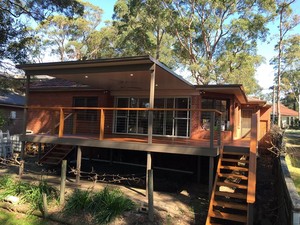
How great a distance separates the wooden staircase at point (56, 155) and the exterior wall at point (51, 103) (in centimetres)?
259

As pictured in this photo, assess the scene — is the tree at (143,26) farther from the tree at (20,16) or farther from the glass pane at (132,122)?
the glass pane at (132,122)

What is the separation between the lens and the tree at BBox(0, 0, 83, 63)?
50.4 feet

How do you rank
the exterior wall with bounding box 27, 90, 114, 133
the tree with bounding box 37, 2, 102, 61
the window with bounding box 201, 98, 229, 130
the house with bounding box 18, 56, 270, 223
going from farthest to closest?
the tree with bounding box 37, 2, 102, 61 → the exterior wall with bounding box 27, 90, 114, 133 → the window with bounding box 201, 98, 229, 130 → the house with bounding box 18, 56, 270, 223

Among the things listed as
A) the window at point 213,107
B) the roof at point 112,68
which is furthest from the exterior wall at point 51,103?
the window at point 213,107

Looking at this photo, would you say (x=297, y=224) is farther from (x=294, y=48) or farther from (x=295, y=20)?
(x=294, y=48)

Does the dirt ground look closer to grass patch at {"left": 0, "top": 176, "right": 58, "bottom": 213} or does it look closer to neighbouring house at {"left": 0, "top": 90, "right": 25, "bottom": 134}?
grass patch at {"left": 0, "top": 176, "right": 58, "bottom": 213}

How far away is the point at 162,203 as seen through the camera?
8047 millimetres

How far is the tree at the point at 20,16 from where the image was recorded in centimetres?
1536

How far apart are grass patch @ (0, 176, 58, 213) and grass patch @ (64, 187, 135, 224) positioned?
2.36ft

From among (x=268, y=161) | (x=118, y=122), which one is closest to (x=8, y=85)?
(x=118, y=122)

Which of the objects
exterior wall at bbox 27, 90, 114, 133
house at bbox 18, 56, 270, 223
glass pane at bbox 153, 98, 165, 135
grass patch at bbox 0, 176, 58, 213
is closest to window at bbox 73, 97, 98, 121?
house at bbox 18, 56, 270, 223

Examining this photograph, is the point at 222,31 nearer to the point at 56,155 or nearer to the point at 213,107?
the point at 213,107

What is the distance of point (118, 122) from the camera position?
15.4m

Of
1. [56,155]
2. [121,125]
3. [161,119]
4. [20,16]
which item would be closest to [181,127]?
[161,119]
